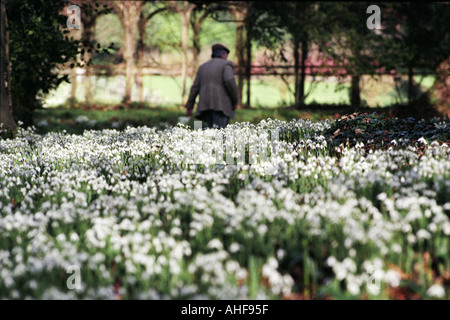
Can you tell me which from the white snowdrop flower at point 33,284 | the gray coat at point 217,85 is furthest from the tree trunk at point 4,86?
the white snowdrop flower at point 33,284

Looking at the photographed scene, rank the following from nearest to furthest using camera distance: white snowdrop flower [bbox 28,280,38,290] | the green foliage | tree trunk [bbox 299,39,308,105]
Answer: white snowdrop flower [bbox 28,280,38,290] → the green foliage → tree trunk [bbox 299,39,308,105]

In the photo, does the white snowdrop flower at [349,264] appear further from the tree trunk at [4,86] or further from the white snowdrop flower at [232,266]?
the tree trunk at [4,86]

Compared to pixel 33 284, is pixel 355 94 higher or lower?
higher

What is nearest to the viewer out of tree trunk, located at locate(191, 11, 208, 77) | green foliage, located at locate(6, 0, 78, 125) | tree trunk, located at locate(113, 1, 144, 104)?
green foliage, located at locate(6, 0, 78, 125)

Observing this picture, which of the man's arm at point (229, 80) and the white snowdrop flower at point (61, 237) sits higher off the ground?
the man's arm at point (229, 80)

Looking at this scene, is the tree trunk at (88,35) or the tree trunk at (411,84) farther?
the tree trunk at (88,35)

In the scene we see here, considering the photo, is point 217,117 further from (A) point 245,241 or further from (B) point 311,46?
(B) point 311,46

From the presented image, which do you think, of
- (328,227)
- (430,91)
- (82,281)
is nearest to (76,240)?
(82,281)

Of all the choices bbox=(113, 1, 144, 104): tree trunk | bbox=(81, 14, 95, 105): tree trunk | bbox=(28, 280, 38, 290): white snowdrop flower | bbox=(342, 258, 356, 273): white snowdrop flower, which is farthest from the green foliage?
bbox=(342, 258, 356, 273): white snowdrop flower

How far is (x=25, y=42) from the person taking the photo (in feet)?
40.3

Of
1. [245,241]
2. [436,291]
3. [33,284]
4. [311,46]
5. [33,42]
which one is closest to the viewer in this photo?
[436,291]

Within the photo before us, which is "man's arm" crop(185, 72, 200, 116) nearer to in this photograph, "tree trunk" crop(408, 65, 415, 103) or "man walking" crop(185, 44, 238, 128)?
"man walking" crop(185, 44, 238, 128)

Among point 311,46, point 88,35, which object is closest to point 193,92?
point 311,46
